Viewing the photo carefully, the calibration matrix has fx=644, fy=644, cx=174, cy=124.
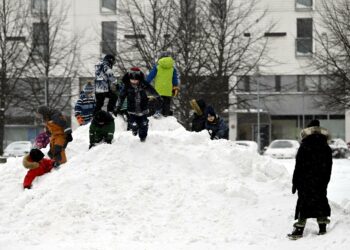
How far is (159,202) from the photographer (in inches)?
382

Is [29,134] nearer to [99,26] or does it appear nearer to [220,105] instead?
[99,26]

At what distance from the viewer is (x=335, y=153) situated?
115 ft

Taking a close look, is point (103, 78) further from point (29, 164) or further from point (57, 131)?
point (29, 164)

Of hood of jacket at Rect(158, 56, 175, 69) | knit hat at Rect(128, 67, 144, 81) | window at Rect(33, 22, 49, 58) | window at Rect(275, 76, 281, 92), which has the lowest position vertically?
knit hat at Rect(128, 67, 144, 81)

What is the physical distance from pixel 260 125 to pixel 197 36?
20540mm

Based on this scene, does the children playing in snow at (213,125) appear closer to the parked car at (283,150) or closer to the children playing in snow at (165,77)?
the children playing in snow at (165,77)

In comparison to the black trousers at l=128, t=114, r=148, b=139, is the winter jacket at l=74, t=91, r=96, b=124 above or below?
above

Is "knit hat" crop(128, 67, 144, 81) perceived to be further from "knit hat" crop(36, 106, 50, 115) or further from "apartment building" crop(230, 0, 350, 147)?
"apartment building" crop(230, 0, 350, 147)

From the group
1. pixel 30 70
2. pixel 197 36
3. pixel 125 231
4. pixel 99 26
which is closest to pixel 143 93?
pixel 125 231

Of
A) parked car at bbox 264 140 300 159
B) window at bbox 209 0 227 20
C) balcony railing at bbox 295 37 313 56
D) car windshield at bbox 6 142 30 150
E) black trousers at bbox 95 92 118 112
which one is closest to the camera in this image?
black trousers at bbox 95 92 118 112

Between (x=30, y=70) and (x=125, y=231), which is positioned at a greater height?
(x=30, y=70)

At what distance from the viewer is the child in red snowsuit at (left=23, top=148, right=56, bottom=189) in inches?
422

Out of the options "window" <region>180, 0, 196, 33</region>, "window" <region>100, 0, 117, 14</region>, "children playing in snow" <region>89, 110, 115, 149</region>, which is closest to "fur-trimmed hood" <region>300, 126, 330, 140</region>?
"children playing in snow" <region>89, 110, 115, 149</region>

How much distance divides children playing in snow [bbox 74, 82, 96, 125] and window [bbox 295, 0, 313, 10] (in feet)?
107
